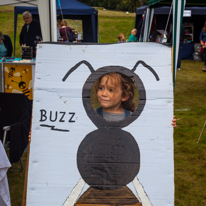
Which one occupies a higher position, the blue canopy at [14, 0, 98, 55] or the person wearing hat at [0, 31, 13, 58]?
the blue canopy at [14, 0, 98, 55]

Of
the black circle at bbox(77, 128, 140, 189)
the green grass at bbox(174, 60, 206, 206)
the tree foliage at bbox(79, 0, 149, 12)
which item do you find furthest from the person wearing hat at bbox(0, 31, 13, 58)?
the tree foliage at bbox(79, 0, 149, 12)

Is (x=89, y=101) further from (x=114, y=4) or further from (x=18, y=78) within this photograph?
(x=114, y=4)

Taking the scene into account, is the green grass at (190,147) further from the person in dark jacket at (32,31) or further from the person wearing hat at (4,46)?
the person wearing hat at (4,46)

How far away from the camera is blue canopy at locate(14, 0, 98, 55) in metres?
9.89

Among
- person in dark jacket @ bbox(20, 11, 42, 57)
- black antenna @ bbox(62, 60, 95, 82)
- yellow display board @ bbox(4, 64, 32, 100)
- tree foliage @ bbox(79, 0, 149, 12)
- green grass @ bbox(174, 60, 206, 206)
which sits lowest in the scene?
green grass @ bbox(174, 60, 206, 206)

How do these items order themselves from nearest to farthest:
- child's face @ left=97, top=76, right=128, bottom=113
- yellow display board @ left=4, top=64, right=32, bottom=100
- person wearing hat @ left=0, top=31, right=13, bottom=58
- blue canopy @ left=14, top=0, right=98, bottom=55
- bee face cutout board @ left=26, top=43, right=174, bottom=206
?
bee face cutout board @ left=26, top=43, right=174, bottom=206 < child's face @ left=97, top=76, right=128, bottom=113 < yellow display board @ left=4, top=64, right=32, bottom=100 < person wearing hat @ left=0, top=31, right=13, bottom=58 < blue canopy @ left=14, top=0, right=98, bottom=55

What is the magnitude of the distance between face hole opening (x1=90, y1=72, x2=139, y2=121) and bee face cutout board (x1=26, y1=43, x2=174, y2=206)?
20 millimetres

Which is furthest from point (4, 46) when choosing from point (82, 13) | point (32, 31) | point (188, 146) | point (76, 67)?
point (76, 67)

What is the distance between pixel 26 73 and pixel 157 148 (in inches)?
143

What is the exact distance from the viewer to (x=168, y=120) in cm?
169

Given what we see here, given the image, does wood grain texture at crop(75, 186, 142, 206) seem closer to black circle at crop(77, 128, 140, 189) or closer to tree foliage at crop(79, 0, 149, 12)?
black circle at crop(77, 128, 140, 189)

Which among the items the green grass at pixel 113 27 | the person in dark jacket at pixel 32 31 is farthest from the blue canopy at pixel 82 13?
the green grass at pixel 113 27

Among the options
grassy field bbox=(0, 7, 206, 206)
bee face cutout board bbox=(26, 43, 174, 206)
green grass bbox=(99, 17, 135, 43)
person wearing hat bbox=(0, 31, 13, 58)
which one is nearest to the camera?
bee face cutout board bbox=(26, 43, 174, 206)

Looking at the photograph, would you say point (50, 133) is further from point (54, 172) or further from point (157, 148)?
point (157, 148)
